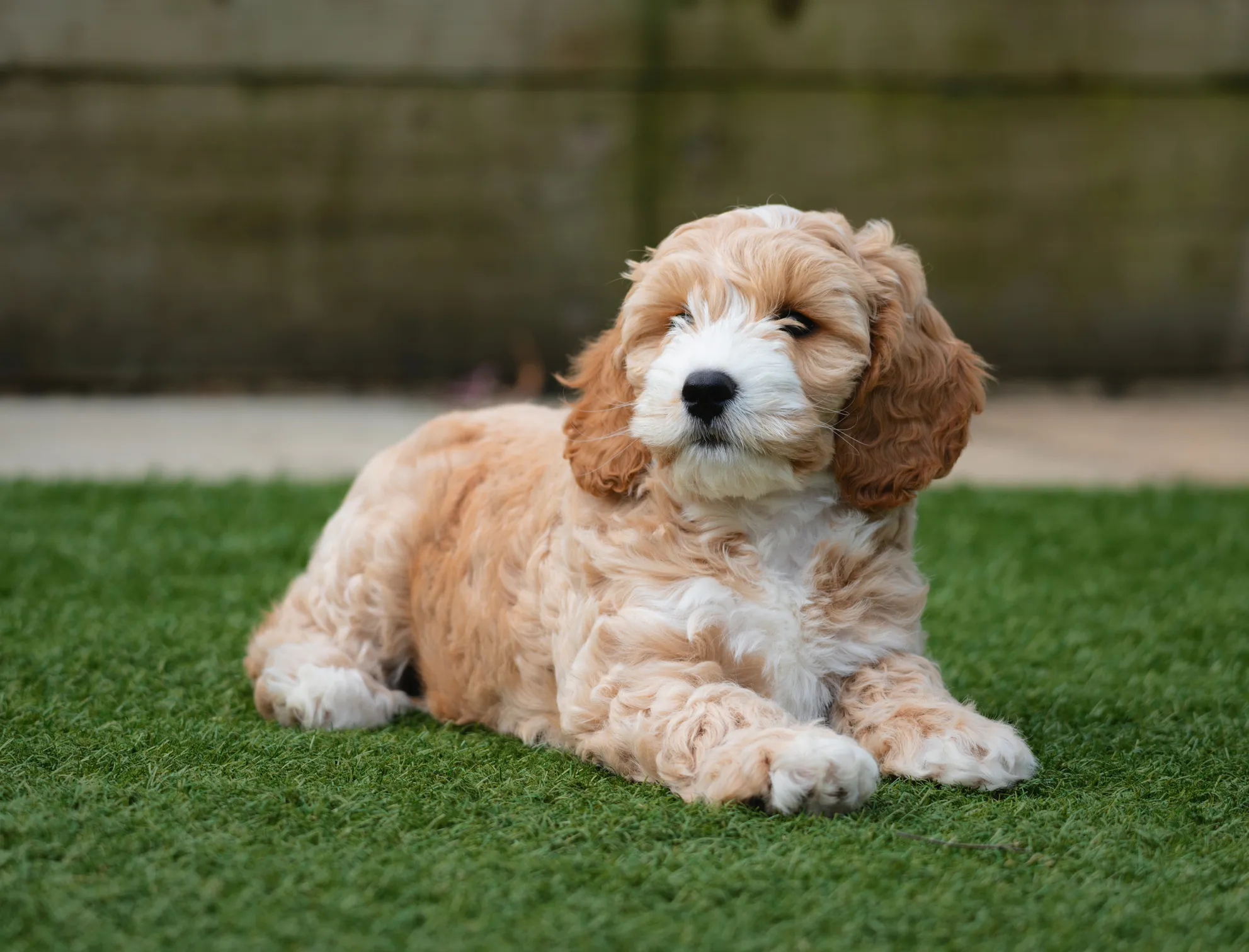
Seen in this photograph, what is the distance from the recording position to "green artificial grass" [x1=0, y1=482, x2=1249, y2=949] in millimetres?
2354

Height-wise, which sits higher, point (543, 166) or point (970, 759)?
point (543, 166)

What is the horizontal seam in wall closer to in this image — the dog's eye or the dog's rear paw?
the dog's eye

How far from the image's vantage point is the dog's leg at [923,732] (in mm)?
3061

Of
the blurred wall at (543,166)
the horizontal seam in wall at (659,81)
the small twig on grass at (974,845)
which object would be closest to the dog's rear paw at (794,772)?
the small twig on grass at (974,845)

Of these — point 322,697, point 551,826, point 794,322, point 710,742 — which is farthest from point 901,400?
point 322,697

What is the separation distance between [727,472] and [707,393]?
18 centimetres

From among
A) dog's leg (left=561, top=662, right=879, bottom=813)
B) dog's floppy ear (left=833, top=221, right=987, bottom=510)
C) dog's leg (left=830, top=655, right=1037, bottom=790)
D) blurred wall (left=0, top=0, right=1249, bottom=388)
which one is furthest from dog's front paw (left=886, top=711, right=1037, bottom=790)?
blurred wall (left=0, top=0, right=1249, bottom=388)

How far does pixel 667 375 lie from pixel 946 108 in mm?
7108

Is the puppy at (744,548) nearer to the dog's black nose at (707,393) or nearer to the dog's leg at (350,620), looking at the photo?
the dog's black nose at (707,393)

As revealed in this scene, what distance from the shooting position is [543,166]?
30.5ft

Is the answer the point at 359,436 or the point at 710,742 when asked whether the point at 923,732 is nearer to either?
the point at 710,742

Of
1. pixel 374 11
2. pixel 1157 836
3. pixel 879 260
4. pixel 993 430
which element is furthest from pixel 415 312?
pixel 1157 836

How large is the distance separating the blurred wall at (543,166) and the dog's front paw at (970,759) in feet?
21.2

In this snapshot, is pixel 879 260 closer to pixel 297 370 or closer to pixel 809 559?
pixel 809 559
